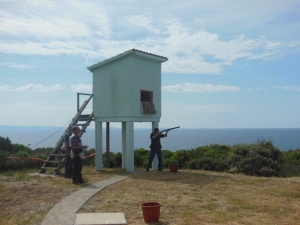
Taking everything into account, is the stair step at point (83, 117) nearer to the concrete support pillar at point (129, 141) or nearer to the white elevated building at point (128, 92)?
the white elevated building at point (128, 92)

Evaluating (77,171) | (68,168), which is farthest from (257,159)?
(68,168)

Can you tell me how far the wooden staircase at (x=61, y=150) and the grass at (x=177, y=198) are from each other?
1.15 meters

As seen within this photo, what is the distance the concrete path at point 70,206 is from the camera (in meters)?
7.22

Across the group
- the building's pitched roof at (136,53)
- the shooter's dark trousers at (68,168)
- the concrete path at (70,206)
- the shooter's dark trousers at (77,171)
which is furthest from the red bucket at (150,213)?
the building's pitched roof at (136,53)

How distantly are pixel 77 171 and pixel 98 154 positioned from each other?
15.2ft

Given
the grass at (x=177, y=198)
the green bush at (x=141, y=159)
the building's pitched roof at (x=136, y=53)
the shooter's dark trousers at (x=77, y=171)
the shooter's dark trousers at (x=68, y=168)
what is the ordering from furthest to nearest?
the green bush at (x=141, y=159) < the building's pitched roof at (x=136, y=53) < the shooter's dark trousers at (x=68, y=168) < the shooter's dark trousers at (x=77, y=171) < the grass at (x=177, y=198)

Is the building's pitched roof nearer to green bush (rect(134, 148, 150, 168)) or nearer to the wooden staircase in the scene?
the wooden staircase

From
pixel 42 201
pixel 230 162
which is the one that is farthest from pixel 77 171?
pixel 230 162

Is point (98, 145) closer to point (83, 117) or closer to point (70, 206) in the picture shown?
point (83, 117)

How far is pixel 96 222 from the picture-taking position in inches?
275

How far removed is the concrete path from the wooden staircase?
3431mm

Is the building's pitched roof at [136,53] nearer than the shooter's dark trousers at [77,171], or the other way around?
the shooter's dark trousers at [77,171]

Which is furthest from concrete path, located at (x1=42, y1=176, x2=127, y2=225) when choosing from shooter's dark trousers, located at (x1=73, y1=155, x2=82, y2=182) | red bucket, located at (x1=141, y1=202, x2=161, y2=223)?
red bucket, located at (x1=141, y1=202, x2=161, y2=223)

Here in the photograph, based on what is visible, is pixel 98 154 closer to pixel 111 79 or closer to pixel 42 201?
pixel 111 79
